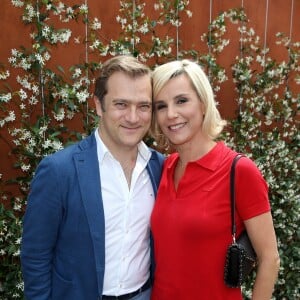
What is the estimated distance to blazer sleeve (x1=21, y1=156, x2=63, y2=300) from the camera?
1705 millimetres

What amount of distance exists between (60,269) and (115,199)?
0.41 metres

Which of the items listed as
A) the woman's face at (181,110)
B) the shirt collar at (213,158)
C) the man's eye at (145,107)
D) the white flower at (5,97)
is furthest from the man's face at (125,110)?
the white flower at (5,97)

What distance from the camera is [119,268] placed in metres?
1.87

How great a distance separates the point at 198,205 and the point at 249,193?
0.24 metres

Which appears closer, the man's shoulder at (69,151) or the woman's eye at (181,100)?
the man's shoulder at (69,151)

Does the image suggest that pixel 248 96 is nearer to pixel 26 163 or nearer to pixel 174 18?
pixel 174 18

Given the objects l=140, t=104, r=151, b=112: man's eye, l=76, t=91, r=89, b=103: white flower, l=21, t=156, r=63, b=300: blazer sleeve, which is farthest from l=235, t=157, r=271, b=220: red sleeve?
l=76, t=91, r=89, b=103: white flower

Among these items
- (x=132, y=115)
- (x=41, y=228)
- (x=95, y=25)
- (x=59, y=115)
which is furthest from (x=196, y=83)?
(x=95, y=25)

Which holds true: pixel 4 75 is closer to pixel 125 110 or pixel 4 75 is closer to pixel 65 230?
pixel 125 110

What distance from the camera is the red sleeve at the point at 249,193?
1.78 meters

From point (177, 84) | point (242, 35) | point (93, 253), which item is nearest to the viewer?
point (93, 253)

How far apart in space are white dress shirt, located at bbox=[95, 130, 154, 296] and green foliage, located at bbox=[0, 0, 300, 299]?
890mm

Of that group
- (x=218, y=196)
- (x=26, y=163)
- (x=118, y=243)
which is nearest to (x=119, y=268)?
(x=118, y=243)

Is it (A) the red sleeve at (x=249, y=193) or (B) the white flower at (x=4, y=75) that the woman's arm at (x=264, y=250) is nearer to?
(A) the red sleeve at (x=249, y=193)
